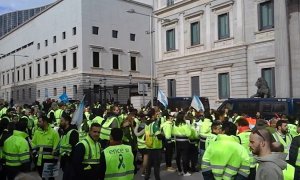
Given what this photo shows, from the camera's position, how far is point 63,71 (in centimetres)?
5812

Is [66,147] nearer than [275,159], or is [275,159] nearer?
[275,159]

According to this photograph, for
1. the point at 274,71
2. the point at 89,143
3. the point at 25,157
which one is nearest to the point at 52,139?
the point at 25,157

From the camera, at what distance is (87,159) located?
6.02 metres

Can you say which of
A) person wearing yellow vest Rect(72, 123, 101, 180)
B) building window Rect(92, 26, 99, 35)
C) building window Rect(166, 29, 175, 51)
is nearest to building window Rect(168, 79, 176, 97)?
building window Rect(166, 29, 175, 51)

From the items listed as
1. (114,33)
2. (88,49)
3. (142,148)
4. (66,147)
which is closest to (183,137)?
(142,148)

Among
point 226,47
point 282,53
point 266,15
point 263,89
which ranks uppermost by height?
point 266,15

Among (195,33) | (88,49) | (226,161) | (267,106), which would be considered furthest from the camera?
(88,49)

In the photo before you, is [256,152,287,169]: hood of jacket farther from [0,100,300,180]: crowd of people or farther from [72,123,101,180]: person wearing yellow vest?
[72,123,101,180]: person wearing yellow vest

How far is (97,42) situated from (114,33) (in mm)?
4093

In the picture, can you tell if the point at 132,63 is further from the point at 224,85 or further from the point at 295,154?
A: the point at 295,154

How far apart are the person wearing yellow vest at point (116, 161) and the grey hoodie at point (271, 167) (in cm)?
251

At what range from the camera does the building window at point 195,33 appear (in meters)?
36.0

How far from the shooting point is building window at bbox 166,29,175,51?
3897 cm

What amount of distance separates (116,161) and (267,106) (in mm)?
13552
